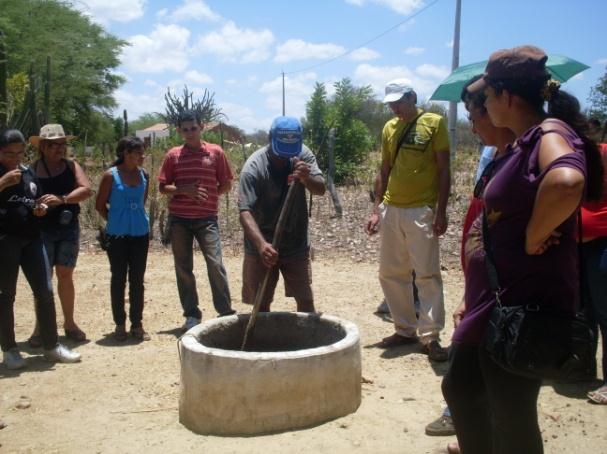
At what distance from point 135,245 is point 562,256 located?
158 inches

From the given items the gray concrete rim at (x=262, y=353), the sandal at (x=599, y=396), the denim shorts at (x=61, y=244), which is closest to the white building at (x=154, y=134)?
the denim shorts at (x=61, y=244)

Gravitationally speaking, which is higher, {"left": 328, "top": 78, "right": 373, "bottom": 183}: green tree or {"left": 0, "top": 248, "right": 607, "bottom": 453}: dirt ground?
{"left": 328, "top": 78, "right": 373, "bottom": 183}: green tree

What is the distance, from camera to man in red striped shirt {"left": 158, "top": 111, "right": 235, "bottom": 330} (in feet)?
18.3

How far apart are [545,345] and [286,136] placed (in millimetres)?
2541

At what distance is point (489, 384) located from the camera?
2.34m

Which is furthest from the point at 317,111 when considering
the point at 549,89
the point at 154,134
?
the point at 549,89

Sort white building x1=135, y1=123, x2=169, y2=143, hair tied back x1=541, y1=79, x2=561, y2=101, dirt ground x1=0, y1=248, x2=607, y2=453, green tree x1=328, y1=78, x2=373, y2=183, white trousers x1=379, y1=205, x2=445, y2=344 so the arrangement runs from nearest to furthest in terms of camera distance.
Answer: hair tied back x1=541, y1=79, x2=561, y2=101
dirt ground x1=0, y1=248, x2=607, y2=453
white trousers x1=379, y1=205, x2=445, y2=344
white building x1=135, y1=123, x2=169, y2=143
green tree x1=328, y1=78, x2=373, y2=183

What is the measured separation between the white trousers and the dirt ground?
9.5 inches

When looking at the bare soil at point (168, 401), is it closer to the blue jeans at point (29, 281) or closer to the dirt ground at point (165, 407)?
the dirt ground at point (165, 407)

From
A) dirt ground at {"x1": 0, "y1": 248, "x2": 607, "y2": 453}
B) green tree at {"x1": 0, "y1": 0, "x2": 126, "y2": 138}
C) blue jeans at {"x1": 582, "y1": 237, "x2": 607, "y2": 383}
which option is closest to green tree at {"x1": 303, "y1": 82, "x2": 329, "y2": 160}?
green tree at {"x1": 0, "y1": 0, "x2": 126, "y2": 138}

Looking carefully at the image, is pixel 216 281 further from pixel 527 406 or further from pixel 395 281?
pixel 527 406

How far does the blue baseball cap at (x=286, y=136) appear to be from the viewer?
4.29 m

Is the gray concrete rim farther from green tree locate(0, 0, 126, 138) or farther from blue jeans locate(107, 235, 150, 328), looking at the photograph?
green tree locate(0, 0, 126, 138)

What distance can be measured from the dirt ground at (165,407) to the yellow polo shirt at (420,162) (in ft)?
3.85
